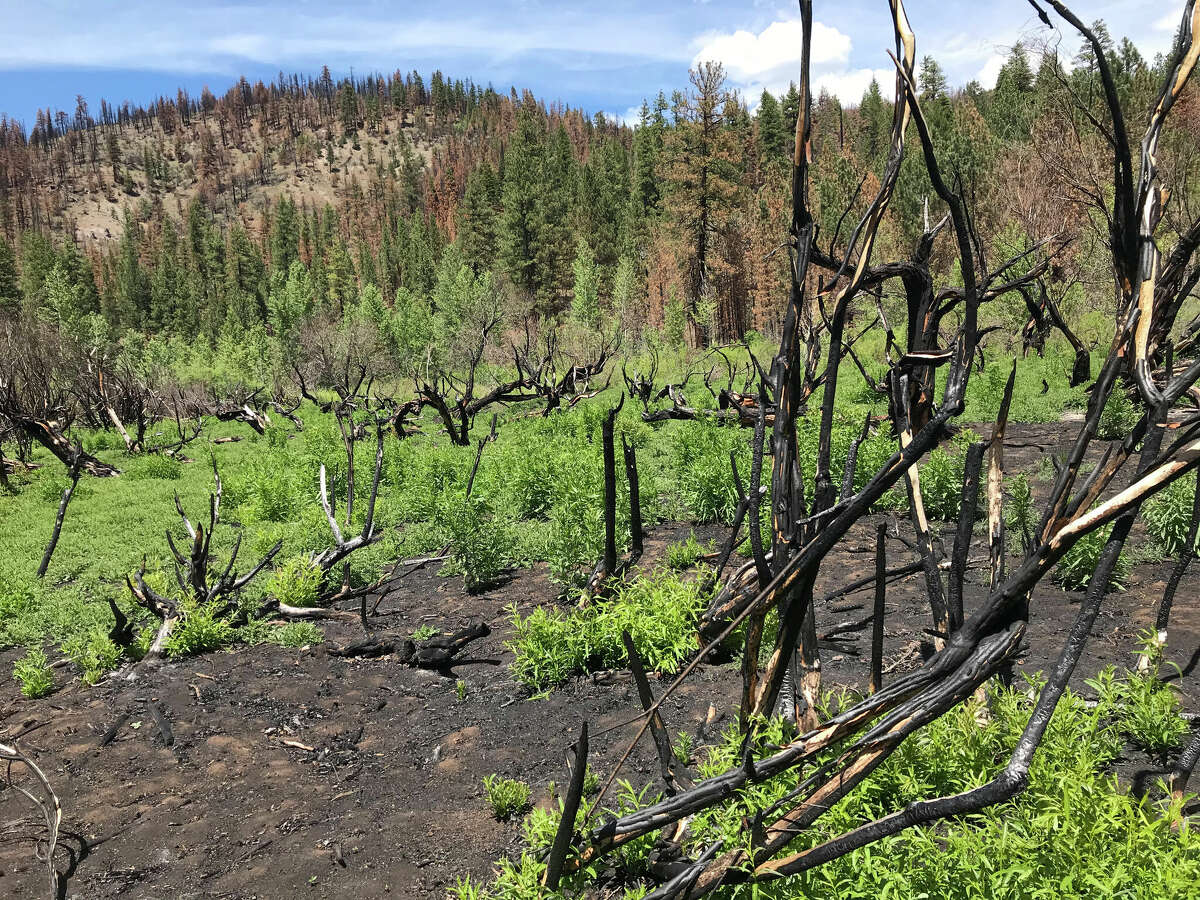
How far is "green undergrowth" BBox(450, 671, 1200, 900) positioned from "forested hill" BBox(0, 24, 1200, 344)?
125 cm

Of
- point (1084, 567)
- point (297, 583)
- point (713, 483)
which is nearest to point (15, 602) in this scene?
point (297, 583)

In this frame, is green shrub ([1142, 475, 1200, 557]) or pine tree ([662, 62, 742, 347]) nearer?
green shrub ([1142, 475, 1200, 557])

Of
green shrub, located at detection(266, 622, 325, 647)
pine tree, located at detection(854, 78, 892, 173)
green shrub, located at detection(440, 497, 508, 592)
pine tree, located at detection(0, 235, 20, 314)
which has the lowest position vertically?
green shrub, located at detection(266, 622, 325, 647)

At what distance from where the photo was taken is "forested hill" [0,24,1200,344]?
659 inches

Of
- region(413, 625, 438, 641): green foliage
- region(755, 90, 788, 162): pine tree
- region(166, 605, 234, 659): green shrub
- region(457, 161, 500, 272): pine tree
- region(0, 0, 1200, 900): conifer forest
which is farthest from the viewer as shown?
region(457, 161, 500, 272): pine tree

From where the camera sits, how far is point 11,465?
13.6 metres

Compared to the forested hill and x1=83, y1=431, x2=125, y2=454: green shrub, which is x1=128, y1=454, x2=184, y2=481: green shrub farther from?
the forested hill

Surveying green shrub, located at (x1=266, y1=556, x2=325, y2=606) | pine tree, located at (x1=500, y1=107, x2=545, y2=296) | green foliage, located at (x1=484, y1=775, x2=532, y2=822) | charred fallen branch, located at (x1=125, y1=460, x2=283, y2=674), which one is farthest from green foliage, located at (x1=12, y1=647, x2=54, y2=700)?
pine tree, located at (x1=500, y1=107, x2=545, y2=296)

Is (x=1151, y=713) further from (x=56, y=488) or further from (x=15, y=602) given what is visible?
(x=56, y=488)

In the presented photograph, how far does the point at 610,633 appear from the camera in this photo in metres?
4.59

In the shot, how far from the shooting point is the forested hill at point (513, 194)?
1673cm

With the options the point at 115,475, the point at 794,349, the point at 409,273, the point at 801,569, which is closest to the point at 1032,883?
the point at 801,569

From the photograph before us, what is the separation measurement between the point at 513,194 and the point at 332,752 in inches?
2042

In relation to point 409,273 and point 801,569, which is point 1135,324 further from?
point 409,273
